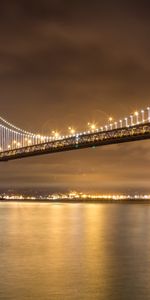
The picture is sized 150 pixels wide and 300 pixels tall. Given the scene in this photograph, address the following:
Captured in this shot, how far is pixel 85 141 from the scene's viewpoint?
59.8 meters

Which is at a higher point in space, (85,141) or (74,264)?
(85,141)

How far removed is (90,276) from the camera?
15.8 meters

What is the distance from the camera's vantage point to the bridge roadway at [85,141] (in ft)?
174

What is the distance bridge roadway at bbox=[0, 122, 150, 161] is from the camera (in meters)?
52.9

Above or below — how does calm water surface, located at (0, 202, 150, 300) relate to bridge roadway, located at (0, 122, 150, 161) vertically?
below

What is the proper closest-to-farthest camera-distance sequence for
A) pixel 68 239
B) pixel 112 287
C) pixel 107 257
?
1. pixel 112 287
2. pixel 107 257
3. pixel 68 239

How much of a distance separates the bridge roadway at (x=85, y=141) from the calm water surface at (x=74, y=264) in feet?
78.1

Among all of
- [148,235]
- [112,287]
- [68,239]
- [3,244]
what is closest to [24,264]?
[112,287]

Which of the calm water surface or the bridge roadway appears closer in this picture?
the calm water surface

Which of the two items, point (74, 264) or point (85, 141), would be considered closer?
point (74, 264)

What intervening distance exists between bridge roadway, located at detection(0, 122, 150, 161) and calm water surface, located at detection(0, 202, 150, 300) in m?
23.8

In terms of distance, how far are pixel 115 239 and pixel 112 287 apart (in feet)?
36.0

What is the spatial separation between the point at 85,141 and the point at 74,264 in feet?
138

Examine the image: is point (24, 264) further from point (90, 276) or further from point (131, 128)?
point (131, 128)
